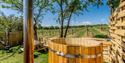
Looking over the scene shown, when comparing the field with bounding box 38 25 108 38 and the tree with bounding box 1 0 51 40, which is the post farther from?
the field with bounding box 38 25 108 38

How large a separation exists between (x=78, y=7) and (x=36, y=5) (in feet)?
11.5

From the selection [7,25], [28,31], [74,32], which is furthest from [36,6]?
[28,31]

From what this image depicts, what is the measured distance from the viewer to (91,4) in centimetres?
1592

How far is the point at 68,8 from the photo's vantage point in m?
15.3

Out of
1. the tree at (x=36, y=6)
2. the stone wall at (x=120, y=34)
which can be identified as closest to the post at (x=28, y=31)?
the stone wall at (x=120, y=34)

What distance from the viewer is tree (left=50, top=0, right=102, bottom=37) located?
15.1 meters

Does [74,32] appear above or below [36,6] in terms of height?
below

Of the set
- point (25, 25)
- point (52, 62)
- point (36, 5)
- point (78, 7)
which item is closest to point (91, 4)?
point (78, 7)

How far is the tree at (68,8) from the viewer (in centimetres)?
1511

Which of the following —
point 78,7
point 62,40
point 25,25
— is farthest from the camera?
point 78,7

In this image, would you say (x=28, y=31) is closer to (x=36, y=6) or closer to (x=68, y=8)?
(x=36, y=6)

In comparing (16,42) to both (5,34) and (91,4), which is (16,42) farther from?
(91,4)

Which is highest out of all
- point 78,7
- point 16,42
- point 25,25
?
point 78,7

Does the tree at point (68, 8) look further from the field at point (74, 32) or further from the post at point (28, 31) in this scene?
the post at point (28, 31)
